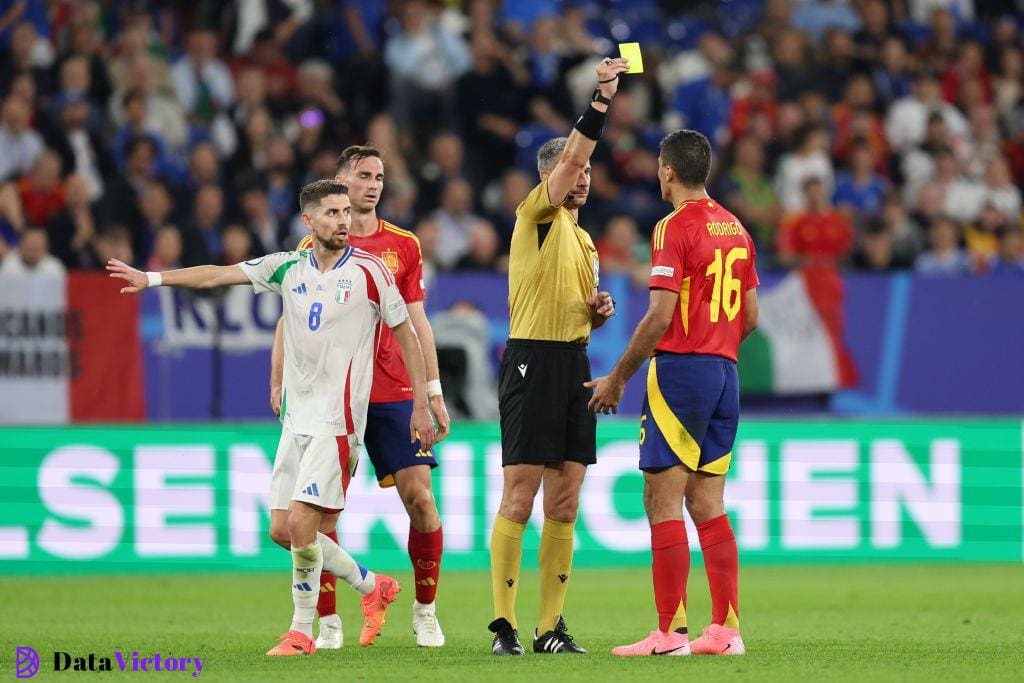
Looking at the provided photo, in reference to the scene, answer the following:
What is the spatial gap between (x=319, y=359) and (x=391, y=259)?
0.97m

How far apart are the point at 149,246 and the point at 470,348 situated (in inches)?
126

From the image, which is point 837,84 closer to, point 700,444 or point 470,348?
point 470,348

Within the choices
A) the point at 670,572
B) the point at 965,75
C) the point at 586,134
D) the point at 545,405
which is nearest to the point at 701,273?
the point at 586,134

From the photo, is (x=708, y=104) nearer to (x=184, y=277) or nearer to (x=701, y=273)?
(x=701, y=273)

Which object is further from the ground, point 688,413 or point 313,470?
point 688,413

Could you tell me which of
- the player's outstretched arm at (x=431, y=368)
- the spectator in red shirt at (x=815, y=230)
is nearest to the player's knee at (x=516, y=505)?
the player's outstretched arm at (x=431, y=368)

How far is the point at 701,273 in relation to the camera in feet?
26.7

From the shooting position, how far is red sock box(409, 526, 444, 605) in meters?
8.97

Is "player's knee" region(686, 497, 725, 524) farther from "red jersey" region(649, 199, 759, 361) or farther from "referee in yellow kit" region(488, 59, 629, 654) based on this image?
"red jersey" region(649, 199, 759, 361)

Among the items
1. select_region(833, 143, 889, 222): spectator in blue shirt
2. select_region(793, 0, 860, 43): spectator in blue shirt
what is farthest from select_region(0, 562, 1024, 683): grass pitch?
select_region(793, 0, 860, 43): spectator in blue shirt

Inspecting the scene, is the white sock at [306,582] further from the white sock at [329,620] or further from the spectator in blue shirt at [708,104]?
the spectator in blue shirt at [708,104]

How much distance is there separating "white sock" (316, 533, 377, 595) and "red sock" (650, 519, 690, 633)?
67.5 inches

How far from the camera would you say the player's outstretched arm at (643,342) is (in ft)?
26.1

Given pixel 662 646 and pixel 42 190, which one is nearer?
pixel 662 646
